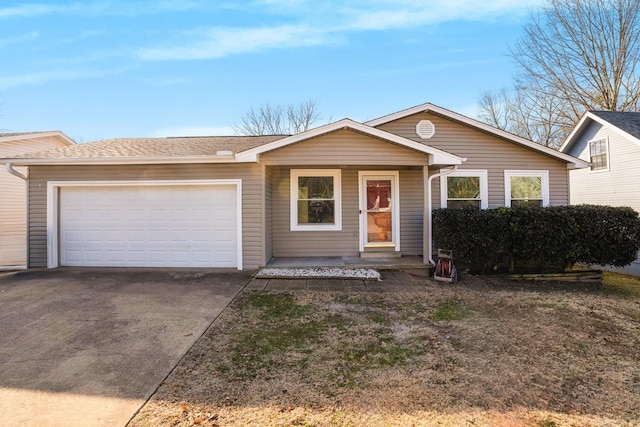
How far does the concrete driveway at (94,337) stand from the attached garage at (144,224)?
0.86m

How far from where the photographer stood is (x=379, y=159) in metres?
7.41

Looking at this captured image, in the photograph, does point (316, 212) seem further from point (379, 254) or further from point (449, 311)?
point (449, 311)

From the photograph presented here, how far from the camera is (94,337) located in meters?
3.83

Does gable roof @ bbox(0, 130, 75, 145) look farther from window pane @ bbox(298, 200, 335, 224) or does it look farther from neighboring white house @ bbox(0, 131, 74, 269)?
window pane @ bbox(298, 200, 335, 224)

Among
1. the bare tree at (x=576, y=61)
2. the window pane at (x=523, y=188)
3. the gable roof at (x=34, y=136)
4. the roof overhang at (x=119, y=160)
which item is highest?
the bare tree at (x=576, y=61)

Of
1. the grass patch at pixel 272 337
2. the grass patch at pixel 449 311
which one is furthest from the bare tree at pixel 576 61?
the grass patch at pixel 272 337

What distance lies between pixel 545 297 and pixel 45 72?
19491 millimetres

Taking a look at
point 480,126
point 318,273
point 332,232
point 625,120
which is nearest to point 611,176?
point 625,120

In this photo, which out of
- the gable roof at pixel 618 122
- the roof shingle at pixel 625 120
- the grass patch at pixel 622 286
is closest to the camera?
the grass patch at pixel 622 286

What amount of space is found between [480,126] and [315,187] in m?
4.78

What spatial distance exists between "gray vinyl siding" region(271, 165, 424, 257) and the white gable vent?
1205 mm

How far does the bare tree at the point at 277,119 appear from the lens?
24844mm

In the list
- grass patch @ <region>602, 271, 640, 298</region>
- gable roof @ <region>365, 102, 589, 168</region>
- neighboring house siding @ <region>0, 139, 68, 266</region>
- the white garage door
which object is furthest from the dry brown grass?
neighboring house siding @ <region>0, 139, 68, 266</region>

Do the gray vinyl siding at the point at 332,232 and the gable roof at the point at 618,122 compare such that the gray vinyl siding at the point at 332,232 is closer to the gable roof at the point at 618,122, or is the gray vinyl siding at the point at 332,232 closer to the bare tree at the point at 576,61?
the gable roof at the point at 618,122
